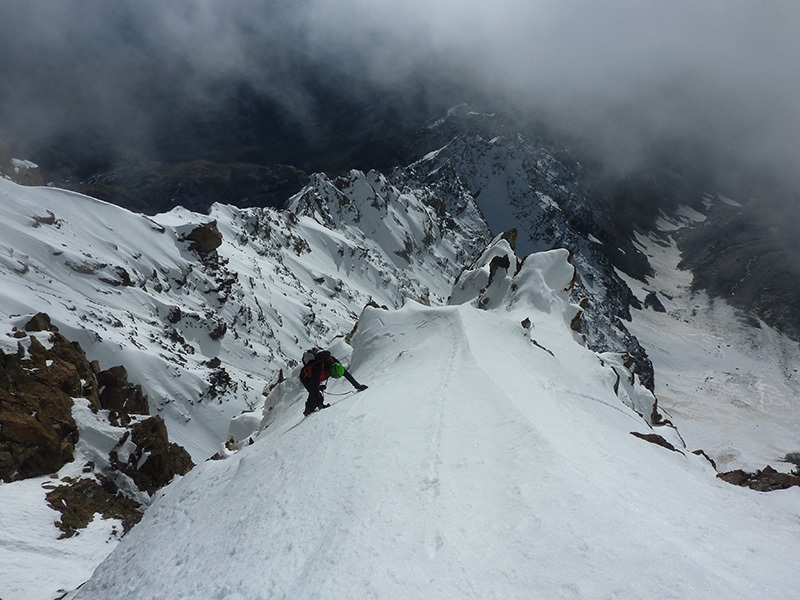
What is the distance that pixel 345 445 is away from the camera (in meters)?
9.49

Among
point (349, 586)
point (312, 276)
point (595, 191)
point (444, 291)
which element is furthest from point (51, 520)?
point (595, 191)

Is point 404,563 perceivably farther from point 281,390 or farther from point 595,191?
point 595,191

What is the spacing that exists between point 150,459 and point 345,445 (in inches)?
718

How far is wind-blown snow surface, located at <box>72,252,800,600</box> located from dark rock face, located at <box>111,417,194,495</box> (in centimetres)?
1416

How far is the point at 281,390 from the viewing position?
2419 centimetres

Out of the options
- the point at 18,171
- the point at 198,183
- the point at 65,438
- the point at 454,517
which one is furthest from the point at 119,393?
the point at 198,183

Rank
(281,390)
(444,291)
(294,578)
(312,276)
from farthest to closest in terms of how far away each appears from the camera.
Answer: (444,291) → (312,276) → (281,390) → (294,578)

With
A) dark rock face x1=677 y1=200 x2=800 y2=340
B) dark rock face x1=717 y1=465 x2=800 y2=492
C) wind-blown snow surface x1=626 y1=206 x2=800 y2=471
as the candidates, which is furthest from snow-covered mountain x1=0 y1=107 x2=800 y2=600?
dark rock face x1=677 y1=200 x2=800 y2=340

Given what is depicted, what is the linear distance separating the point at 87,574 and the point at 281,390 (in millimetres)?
11300

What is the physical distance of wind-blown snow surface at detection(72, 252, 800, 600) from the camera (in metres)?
5.73

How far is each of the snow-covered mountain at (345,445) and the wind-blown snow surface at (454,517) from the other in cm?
4

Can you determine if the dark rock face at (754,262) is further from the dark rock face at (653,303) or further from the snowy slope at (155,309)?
the snowy slope at (155,309)

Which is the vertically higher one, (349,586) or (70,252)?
(70,252)

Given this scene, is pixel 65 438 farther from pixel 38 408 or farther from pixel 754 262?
pixel 754 262
